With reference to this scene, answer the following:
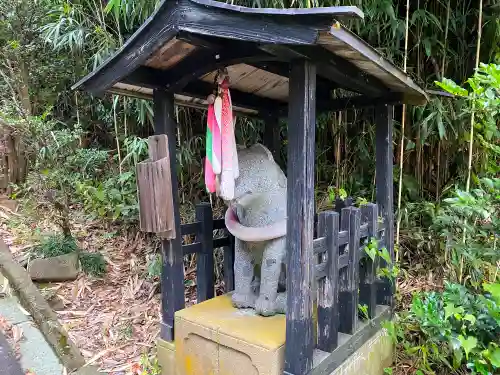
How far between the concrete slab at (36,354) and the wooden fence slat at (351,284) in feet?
6.12

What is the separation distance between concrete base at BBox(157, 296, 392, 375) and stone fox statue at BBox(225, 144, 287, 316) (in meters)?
0.13

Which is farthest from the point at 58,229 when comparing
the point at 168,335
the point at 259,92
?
the point at 259,92

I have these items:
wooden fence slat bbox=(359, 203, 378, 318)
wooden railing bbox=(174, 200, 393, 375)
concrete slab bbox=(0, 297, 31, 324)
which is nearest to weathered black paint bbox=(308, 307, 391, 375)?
wooden railing bbox=(174, 200, 393, 375)

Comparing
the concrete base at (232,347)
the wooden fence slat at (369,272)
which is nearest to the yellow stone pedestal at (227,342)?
the concrete base at (232,347)

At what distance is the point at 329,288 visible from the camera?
2182 mm

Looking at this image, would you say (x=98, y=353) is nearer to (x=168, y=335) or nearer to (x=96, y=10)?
(x=168, y=335)

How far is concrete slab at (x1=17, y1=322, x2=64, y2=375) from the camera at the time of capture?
242 centimetres

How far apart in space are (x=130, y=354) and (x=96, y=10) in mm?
3849

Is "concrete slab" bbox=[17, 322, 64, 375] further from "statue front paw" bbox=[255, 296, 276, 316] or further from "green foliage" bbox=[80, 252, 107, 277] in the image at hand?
"statue front paw" bbox=[255, 296, 276, 316]

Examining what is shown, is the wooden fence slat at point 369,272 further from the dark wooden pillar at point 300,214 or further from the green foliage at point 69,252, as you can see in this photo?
the green foliage at point 69,252

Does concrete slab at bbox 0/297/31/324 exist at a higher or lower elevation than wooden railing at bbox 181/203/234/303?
lower

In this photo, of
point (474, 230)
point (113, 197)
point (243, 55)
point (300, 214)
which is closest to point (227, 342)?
point (300, 214)

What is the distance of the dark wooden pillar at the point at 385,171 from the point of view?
2836 mm

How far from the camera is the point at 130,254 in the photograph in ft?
14.2
